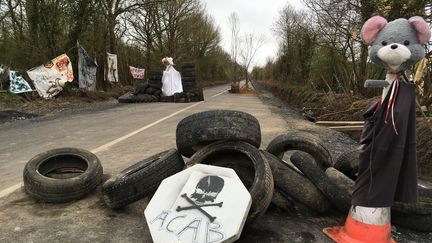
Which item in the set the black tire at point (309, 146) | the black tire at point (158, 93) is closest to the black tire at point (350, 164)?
the black tire at point (309, 146)

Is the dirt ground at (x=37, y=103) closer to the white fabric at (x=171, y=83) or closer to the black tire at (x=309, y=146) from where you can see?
the white fabric at (x=171, y=83)

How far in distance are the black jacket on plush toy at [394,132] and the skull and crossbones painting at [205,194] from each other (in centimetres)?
123

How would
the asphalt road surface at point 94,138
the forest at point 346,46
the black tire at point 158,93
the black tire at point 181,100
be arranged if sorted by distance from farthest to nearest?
the black tire at point 158,93 < the black tire at point 181,100 < the forest at point 346,46 < the asphalt road surface at point 94,138

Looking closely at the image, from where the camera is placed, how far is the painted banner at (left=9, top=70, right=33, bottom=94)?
1548 centimetres

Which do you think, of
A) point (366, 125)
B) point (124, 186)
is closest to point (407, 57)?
point (366, 125)

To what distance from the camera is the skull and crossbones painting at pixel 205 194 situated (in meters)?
3.09

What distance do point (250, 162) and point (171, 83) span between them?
16.5 metres

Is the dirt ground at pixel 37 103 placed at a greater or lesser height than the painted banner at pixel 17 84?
lesser

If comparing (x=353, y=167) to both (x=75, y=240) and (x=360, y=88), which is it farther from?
(x=360, y=88)

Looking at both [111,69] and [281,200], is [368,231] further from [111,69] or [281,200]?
[111,69]

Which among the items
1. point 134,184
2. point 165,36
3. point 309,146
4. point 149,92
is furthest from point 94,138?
point 165,36

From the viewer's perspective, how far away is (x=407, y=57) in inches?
126

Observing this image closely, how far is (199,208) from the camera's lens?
308cm

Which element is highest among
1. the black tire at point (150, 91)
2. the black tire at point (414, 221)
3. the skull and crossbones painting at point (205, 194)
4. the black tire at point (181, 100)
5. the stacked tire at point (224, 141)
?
the stacked tire at point (224, 141)
